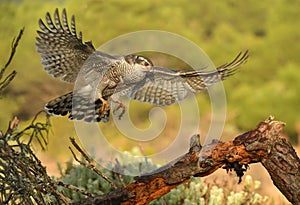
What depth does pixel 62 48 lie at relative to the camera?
4.99m

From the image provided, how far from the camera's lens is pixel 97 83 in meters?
5.11

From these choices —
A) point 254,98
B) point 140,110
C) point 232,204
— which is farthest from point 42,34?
point 254,98

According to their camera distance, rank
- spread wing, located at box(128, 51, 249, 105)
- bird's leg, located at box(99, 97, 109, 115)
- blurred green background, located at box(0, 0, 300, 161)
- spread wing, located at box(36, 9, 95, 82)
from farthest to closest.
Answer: blurred green background, located at box(0, 0, 300, 161) → spread wing, located at box(128, 51, 249, 105) → bird's leg, located at box(99, 97, 109, 115) → spread wing, located at box(36, 9, 95, 82)

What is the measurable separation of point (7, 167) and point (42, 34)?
3.70 ft

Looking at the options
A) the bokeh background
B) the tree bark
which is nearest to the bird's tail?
the tree bark

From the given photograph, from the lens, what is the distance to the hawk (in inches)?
194

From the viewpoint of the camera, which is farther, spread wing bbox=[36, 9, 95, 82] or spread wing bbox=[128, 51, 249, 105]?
spread wing bbox=[128, 51, 249, 105]

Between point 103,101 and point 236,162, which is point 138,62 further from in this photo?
point 236,162

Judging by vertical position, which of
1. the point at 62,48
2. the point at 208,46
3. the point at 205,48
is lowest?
the point at 62,48

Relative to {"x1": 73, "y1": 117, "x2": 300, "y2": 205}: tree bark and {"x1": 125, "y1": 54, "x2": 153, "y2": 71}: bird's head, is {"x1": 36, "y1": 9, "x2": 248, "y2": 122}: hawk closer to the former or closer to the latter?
Answer: {"x1": 125, "y1": 54, "x2": 153, "y2": 71}: bird's head

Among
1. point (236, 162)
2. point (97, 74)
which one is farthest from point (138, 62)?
point (236, 162)

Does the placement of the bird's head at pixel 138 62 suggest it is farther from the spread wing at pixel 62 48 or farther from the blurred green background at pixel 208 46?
the blurred green background at pixel 208 46

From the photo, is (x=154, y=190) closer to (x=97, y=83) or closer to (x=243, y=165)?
(x=243, y=165)

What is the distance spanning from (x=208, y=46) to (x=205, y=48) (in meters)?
0.32
